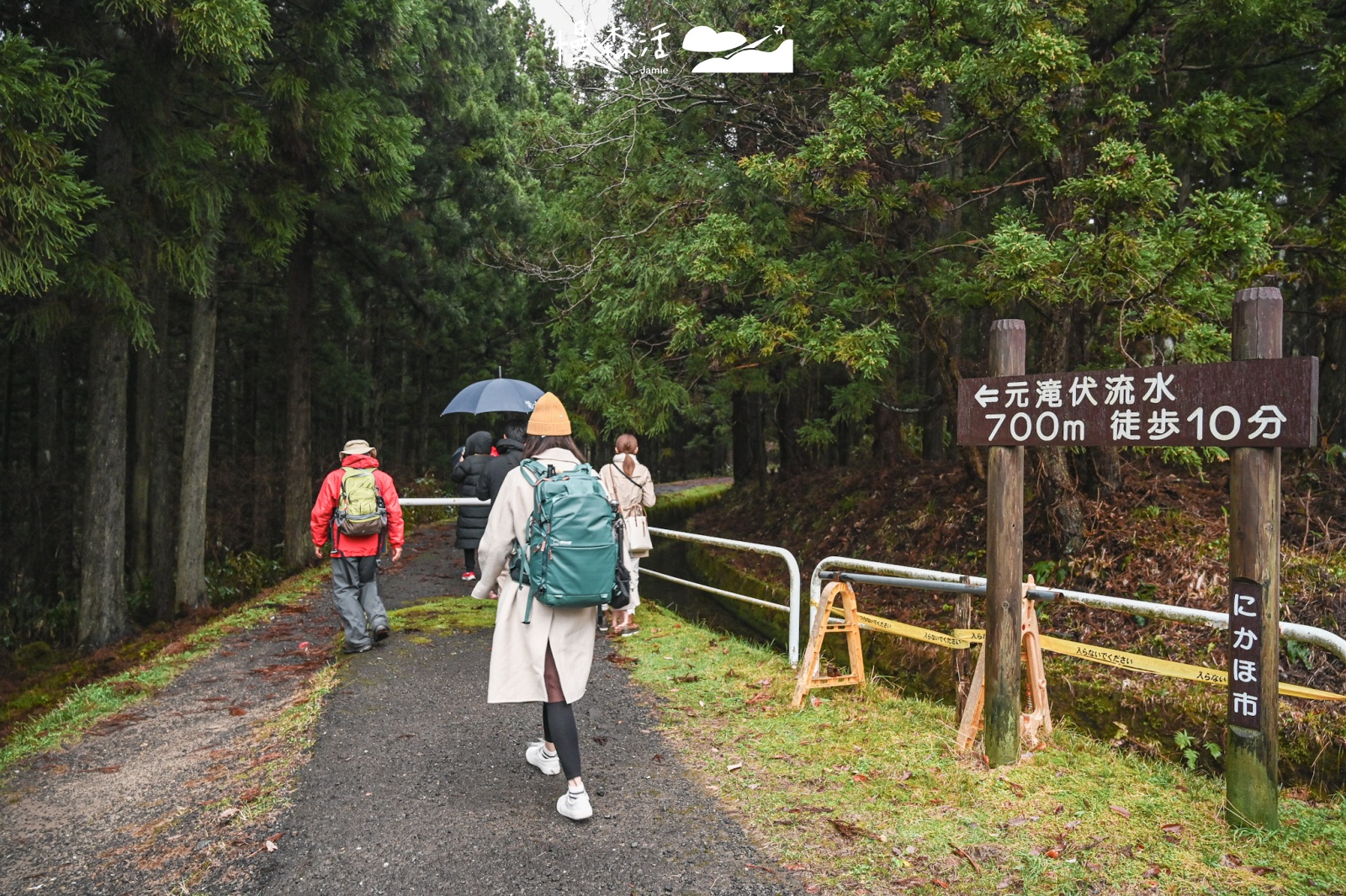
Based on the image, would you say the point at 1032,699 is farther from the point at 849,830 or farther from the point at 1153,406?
the point at 1153,406

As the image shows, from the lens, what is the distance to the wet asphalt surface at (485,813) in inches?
131

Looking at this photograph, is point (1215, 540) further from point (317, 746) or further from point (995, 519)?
point (317, 746)

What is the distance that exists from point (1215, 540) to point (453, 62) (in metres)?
13.1

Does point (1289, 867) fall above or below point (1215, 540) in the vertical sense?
below

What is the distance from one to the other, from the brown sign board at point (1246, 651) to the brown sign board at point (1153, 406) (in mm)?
644

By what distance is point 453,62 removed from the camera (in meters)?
14.3

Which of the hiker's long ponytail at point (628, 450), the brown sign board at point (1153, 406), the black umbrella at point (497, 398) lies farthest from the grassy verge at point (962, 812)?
the black umbrella at point (497, 398)

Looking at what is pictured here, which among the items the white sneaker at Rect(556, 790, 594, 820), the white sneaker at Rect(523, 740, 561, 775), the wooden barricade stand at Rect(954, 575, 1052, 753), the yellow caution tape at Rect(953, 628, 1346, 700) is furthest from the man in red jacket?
the yellow caution tape at Rect(953, 628, 1346, 700)

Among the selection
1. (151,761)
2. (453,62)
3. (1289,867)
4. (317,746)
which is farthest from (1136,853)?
(453,62)

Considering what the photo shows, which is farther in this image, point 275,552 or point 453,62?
→ point 275,552

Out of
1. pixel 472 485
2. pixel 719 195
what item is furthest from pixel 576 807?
pixel 719 195

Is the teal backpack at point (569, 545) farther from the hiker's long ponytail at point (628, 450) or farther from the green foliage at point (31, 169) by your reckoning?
the green foliage at point (31, 169)

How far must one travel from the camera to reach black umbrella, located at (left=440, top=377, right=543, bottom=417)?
9.42m

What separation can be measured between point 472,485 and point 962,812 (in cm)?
642
